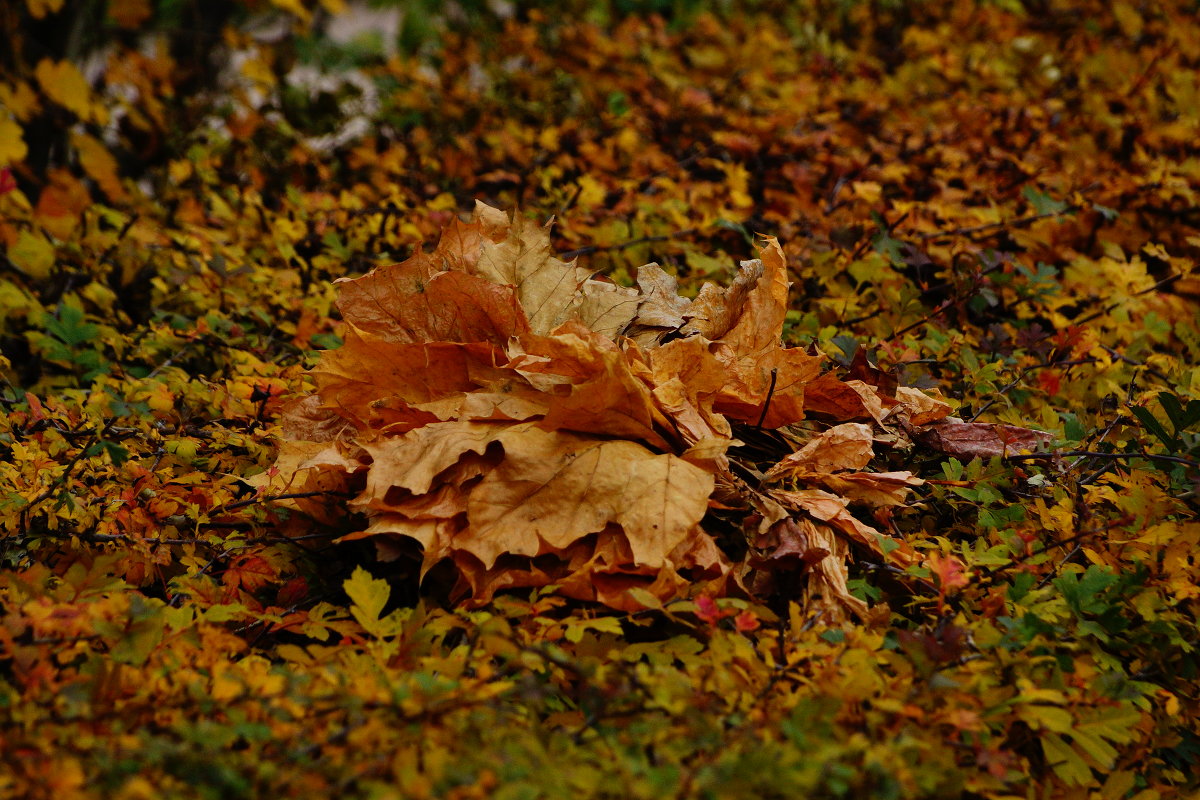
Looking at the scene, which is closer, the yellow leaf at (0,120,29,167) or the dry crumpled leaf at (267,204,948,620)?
the dry crumpled leaf at (267,204,948,620)

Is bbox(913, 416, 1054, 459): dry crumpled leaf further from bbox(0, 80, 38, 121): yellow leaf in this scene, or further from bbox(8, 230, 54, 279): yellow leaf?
bbox(0, 80, 38, 121): yellow leaf

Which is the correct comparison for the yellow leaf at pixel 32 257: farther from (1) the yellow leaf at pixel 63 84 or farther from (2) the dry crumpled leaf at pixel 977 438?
(2) the dry crumpled leaf at pixel 977 438

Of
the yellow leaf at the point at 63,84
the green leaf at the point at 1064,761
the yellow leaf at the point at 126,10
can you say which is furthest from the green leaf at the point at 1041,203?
the yellow leaf at the point at 126,10

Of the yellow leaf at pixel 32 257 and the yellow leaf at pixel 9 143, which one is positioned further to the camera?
the yellow leaf at pixel 9 143

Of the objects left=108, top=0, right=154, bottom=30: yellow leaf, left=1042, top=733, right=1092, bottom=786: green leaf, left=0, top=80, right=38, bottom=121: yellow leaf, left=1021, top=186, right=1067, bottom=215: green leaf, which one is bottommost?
left=1042, top=733, right=1092, bottom=786: green leaf

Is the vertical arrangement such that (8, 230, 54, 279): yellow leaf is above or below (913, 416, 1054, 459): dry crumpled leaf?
above

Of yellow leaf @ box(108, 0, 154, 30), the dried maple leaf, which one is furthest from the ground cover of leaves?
yellow leaf @ box(108, 0, 154, 30)

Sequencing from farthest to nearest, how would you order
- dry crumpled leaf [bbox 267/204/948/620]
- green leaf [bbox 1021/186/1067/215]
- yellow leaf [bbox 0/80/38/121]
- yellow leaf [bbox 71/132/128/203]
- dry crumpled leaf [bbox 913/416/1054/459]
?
yellow leaf [bbox 71/132/128/203] → yellow leaf [bbox 0/80/38/121] → green leaf [bbox 1021/186/1067/215] → dry crumpled leaf [bbox 913/416/1054/459] → dry crumpled leaf [bbox 267/204/948/620]
